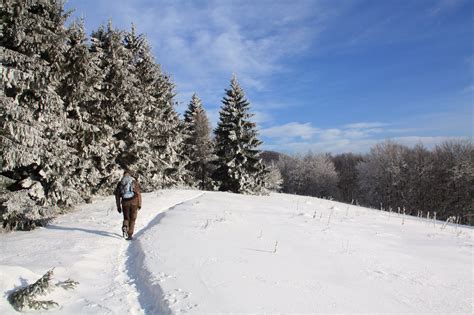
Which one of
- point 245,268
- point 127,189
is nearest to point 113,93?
point 127,189

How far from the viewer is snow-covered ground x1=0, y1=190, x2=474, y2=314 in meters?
5.02

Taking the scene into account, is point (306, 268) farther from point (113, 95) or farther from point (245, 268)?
point (113, 95)

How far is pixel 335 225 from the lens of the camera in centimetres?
1188

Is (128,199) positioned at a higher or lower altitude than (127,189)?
lower

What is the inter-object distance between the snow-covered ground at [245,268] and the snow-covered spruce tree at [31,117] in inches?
72.9

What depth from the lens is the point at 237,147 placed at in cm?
3478

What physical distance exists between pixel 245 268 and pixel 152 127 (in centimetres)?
2334

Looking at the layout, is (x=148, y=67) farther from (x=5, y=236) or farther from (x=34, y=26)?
(x=5, y=236)

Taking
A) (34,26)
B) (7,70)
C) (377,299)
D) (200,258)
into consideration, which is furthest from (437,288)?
(34,26)

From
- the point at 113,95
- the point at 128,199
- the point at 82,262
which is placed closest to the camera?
the point at 82,262

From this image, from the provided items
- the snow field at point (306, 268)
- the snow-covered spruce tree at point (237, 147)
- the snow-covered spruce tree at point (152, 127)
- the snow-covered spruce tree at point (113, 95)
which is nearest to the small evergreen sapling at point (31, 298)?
the snow field at point (306, 268)

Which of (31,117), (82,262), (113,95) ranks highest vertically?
(113,95)

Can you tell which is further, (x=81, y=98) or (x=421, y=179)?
(x=421, y=179)

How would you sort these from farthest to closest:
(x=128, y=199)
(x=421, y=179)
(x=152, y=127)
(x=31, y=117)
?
(x=421, y=179), (x=152, y=127), (x=31, y=117), (x=128, y=199)
